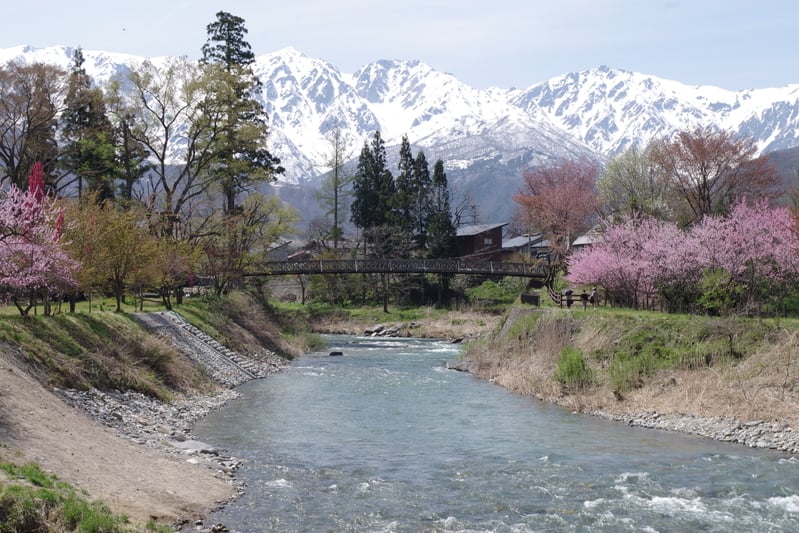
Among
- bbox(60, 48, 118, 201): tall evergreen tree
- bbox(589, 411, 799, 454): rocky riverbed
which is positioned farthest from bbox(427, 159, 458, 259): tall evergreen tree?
bbox(589, 411, 799, 454): rocky riverbed

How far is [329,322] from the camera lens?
79.5 m

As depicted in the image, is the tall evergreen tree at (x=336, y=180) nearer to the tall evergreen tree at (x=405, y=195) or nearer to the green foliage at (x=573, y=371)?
the tall evergreen tree at (x=405, y=195)

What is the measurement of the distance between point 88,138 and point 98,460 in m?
45.0

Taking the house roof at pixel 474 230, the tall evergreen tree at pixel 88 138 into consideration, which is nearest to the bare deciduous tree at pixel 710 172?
the tall evergreen tree at pixel 88 138

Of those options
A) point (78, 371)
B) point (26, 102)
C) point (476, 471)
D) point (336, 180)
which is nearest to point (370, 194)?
point (336, 180)

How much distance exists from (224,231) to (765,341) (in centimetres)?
3608

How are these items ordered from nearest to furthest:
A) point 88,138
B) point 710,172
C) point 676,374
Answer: point 676,374 < point 88,138 < point 710,172

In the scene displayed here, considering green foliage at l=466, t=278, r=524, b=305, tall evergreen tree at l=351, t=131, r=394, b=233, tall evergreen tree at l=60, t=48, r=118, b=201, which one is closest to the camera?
tall evergreen tree at l=60, t=48, r=118, b=201

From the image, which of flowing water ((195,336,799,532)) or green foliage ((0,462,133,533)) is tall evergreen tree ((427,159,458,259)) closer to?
flowing water ((195,336,799,532))

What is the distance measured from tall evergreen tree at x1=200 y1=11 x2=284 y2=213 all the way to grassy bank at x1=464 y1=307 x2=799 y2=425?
25.0m

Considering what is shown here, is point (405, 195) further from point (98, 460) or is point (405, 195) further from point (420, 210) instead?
point (98, 460)

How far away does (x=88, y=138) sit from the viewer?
58562mm

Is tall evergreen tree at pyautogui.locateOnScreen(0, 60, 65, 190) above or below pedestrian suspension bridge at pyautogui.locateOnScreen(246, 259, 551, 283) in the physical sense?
above

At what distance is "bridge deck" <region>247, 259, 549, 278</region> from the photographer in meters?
73.0
